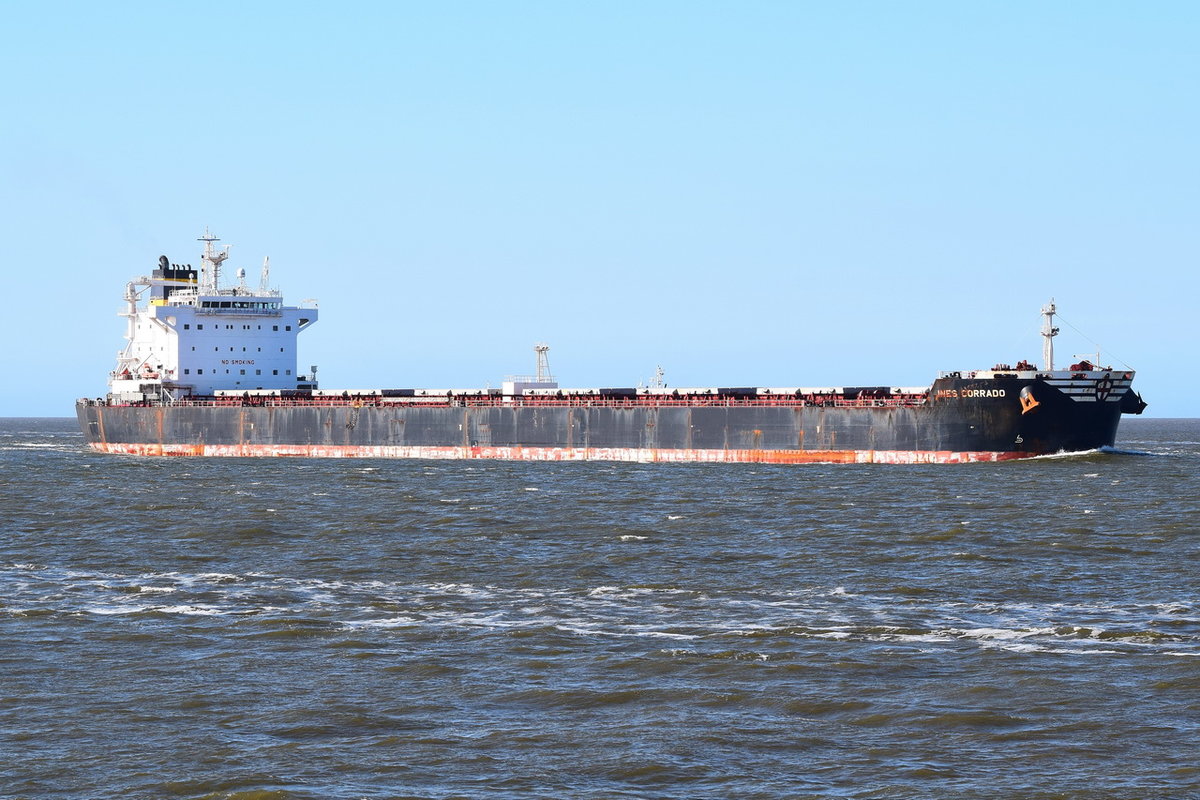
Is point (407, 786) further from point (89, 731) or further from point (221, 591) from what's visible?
point (221, 591)

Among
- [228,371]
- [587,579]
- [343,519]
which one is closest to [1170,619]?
[587,579]

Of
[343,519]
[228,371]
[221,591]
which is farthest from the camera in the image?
[228,371]

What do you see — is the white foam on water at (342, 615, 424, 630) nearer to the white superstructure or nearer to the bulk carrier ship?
the bulk carrier ship

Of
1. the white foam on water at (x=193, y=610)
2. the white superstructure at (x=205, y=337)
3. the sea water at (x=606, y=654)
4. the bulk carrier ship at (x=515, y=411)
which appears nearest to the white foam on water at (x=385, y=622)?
the sea water at (x=606, y=654)

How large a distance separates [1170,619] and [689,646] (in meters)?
7.03

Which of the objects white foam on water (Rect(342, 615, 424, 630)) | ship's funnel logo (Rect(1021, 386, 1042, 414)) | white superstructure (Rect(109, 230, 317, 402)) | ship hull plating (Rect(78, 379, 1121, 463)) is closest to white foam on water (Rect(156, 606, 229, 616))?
white foam on water (Rect(342, 615, 424, 630))

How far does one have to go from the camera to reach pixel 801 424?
2028 inches

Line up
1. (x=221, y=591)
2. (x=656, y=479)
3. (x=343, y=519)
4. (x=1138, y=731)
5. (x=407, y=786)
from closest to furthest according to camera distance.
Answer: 1. (x=407, y=786)
2. (x=1138, y=731)
3. (x=221, y=591)
4. (x=343, y=519)
5. (x=656, y=479)

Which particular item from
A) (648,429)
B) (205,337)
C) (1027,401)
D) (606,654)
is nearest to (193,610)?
(606,654)

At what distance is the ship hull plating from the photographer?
47438 millimetres

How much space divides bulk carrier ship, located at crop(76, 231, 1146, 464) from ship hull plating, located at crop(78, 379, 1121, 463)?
0.17 ft

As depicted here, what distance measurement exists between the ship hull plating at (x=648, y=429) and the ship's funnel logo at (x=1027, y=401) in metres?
0.04

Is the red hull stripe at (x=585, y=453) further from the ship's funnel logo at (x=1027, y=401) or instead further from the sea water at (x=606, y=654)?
the sea water at (x=606, y=654)

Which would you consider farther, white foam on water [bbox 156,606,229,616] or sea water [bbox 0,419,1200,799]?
white foam on water [bbox 156,606,229,616]
